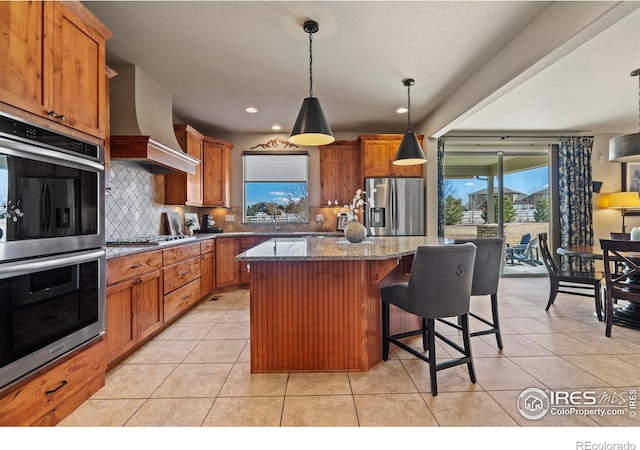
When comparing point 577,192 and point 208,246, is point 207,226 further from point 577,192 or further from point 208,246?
point 577,192

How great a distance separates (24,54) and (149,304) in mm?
1975

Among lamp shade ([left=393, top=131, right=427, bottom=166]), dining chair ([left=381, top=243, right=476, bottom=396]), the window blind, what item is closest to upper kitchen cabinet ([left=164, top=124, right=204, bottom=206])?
the window blind

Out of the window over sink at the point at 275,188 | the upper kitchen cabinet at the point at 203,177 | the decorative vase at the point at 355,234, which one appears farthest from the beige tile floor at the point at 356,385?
the window over sink at the point at 275,188

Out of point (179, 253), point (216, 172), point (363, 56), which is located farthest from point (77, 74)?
point (216, 172)

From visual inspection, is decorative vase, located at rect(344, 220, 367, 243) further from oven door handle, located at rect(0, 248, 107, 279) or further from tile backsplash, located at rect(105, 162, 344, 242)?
tile backsplash, located at rect(105, 162, 344, 242)

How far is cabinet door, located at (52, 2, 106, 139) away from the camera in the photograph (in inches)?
68.4

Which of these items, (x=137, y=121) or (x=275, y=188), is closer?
(x=137, y=121)

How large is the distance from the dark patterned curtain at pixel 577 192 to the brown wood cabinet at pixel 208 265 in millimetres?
5838

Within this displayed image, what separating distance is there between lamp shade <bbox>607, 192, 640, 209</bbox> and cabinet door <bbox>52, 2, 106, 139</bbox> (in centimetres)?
708

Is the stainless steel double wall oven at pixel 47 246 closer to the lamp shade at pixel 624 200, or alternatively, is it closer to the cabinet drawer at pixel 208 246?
the cabinet drawer at pixel 208 246

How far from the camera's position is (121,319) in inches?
92.4

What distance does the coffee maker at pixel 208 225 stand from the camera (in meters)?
4.99

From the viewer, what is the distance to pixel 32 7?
1.57 meters
